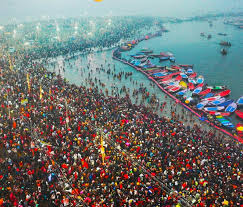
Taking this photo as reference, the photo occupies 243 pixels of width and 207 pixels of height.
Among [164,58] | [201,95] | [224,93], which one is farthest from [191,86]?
[164,58]

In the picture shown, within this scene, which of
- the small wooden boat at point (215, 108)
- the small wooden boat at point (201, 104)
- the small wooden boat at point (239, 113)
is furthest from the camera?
the small wooden boat at point (201, 104)

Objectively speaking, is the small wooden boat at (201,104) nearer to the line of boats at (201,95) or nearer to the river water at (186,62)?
the line of boats at (201,95)

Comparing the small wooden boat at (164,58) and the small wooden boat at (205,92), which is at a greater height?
the small wooden boat at (164,58)

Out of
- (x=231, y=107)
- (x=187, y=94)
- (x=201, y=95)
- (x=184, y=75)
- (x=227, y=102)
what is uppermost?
(x=184, y=75)

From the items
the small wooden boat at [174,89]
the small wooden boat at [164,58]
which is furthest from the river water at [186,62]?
the small wooden boat at [164,58]

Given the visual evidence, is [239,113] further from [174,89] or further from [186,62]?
[186,62]

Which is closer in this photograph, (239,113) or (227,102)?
(239,113)

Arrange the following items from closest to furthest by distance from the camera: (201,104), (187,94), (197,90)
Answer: (201,104) → (187,94) → (197,90)

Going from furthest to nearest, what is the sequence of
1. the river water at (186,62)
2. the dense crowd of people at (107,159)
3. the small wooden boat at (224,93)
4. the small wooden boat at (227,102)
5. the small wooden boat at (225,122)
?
the river water at (186,62) < the small wooden boat at (224,93) < the small wooden boat at (227,102) < the small wooden boat at (225,122) < the dense crowd of people at (107,159)
